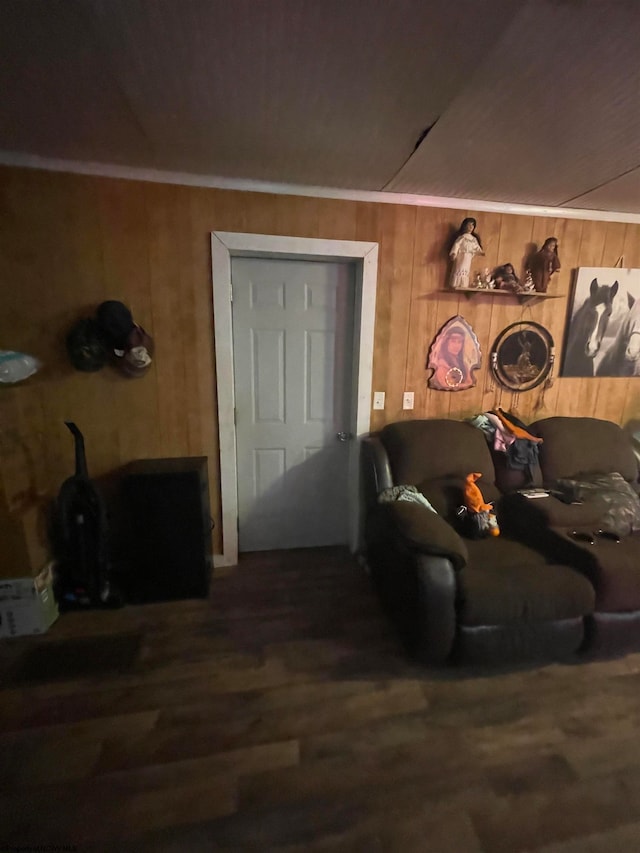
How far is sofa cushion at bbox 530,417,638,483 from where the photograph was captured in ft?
8.08

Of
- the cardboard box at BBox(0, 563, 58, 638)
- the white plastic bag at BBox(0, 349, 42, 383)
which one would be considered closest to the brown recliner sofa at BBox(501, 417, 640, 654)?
the cardboard box at BBox(0, 563, 58, 638)

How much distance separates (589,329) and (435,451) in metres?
1.53

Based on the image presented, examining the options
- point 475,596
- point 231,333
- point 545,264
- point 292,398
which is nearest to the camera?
point 475,596

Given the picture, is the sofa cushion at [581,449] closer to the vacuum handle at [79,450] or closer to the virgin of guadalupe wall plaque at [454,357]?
the virgin of guadalupe wall plaque at [454,357]

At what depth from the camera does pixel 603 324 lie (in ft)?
9.05

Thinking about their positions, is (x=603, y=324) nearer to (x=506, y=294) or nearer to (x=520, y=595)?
(x=506, y=294)

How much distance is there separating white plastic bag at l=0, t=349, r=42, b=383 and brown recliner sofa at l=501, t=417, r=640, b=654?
107 inches

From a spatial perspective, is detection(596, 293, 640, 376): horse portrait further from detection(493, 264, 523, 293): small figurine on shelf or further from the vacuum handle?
the vacuum handle

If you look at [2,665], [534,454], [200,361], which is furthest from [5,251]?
[534,454]

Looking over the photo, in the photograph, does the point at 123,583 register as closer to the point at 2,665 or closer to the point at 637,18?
the point at 2,665

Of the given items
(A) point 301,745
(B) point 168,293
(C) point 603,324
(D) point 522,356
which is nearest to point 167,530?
(A) point 301,745

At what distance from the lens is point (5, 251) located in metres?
2.01

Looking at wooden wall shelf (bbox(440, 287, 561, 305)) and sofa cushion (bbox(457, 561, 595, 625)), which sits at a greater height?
wooden wall shelf (bbox(440, 287, 561, 305))

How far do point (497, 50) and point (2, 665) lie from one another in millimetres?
3075
